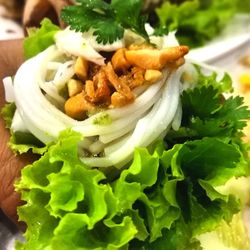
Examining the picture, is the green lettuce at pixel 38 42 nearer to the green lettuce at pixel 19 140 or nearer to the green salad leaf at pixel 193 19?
the green lettuce at pixel 19 140

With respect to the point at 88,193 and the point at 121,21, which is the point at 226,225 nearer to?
the point at 88,193

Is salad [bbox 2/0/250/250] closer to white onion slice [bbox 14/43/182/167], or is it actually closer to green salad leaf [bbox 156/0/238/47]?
white onion slice [bbox 14/43/182/167]

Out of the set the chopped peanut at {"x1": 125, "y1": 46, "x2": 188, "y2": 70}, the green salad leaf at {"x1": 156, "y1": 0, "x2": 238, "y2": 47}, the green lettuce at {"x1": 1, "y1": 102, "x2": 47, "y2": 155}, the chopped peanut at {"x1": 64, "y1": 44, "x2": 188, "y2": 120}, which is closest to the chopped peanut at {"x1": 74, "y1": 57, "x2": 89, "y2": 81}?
the chopped peanut at {"x1": 64, "y1": 44, "x2": 188, "y2": 120}

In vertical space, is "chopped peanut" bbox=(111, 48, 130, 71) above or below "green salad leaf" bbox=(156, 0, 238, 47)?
above

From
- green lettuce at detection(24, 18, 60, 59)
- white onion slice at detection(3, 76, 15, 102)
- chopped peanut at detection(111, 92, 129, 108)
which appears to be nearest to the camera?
chopped peanut at detection(111, 92, 129, 108)

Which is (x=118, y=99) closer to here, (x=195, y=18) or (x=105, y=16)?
(x=105, y=16)

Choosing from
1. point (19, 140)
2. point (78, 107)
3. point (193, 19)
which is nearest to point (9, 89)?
point (19, 140)

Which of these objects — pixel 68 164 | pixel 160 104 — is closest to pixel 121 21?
pixel 160 104
